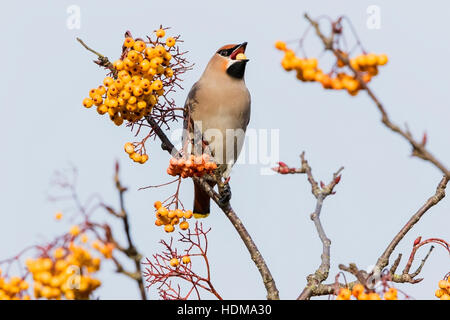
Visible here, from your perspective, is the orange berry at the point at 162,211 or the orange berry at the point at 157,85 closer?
the orange berry at the point at 157,85

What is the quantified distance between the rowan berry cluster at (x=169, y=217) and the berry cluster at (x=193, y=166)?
18 cm

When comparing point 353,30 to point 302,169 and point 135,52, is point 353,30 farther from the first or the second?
point 135,52

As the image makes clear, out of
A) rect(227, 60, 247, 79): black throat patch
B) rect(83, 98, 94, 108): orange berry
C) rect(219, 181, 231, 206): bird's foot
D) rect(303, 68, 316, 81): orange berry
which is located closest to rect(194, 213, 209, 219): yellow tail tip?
rect(227, 60, 247, 79): black throat patch

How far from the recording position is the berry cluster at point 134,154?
370cm

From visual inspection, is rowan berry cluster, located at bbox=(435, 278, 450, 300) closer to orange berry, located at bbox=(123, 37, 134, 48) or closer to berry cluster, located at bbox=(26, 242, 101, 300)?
berry cluster, located at bbox=(26, 242, 101, 300)

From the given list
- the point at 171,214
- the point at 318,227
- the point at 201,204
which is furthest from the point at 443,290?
the point at 201,204

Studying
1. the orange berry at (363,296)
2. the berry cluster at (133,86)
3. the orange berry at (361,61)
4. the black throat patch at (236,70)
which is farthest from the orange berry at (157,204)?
the black throat patch at (236,70)

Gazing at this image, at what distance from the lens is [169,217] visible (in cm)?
366

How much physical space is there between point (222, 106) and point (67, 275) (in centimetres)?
335

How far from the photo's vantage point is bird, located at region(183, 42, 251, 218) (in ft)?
17.6

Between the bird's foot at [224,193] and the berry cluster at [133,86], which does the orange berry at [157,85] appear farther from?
the bird's foot at [224,193]
